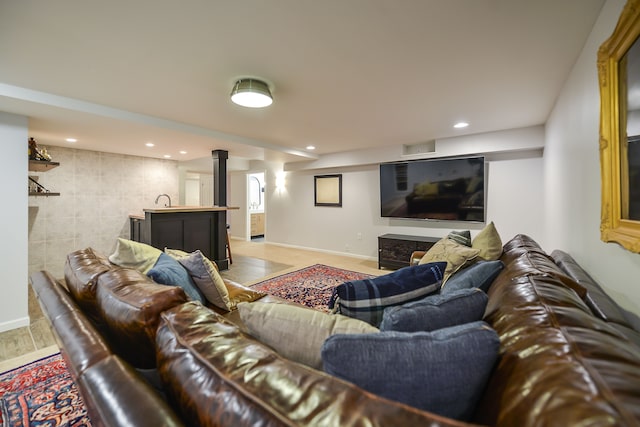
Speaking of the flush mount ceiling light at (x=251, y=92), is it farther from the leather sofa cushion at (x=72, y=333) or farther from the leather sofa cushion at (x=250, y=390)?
the leather sofa cushion at (x=250, y=390)

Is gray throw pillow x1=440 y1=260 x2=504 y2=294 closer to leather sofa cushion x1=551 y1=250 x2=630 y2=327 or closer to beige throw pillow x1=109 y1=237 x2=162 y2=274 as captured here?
leather sofa cushion x1=551 y1=250 x2=630 y2=327

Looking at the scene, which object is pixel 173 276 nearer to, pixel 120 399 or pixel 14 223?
pixel 120 399

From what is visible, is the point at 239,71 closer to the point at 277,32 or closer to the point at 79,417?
the point at 277,32

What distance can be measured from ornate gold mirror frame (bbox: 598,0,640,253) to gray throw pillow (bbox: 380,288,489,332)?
64 centimetres

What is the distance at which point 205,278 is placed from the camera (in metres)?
1.75

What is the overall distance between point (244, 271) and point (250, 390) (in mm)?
4297

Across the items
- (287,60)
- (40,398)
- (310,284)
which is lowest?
(40,398)

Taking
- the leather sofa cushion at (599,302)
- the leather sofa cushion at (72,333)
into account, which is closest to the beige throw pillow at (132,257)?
the leather sofa cushion at (72,333)

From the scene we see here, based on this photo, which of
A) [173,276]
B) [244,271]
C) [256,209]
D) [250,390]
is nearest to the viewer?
[250,390]

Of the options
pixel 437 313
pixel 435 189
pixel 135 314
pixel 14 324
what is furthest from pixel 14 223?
pixel 435 189

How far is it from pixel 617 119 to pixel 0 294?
4694 mm

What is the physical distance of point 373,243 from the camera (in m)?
5.61

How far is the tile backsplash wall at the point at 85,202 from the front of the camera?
171 inches

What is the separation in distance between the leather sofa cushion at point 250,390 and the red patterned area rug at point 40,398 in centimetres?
115
